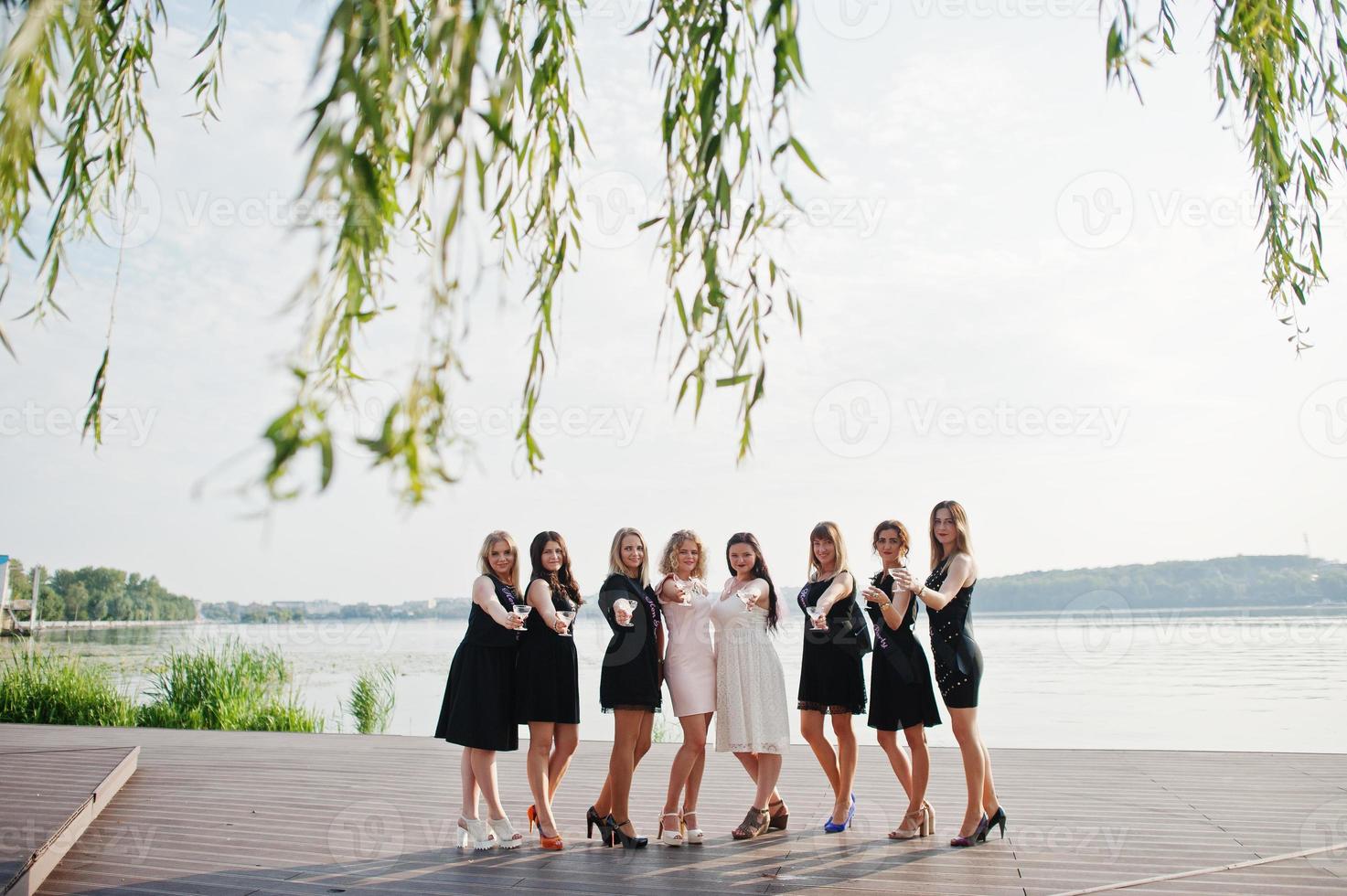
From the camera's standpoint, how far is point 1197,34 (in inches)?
91.5

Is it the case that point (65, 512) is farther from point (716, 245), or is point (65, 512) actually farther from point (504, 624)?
point (716, 245)

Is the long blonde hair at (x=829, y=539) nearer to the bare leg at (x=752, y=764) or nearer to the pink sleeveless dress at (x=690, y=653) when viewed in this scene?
the pink sleeveless dress at (x=690, y=653)

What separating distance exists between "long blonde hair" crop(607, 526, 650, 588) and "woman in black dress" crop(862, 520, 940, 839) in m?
0.96

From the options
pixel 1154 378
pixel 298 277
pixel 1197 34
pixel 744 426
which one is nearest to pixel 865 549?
pixel 1197 34

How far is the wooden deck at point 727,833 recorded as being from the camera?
3686mm

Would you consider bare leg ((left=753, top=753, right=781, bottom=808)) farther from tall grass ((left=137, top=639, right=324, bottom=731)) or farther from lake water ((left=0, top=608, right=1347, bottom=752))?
tall grass ((left=137, top=639, right=324, bottom=731))

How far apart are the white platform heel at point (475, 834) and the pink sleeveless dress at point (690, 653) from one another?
95cm

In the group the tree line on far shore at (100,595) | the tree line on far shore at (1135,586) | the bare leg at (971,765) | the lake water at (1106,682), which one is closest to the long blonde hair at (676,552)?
the bare leg at (971,765)

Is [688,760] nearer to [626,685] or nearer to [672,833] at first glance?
[672,833]

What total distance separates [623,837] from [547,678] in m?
0.74

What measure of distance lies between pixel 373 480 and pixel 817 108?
893 millimetres

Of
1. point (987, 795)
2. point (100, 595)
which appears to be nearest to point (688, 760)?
point (987, 795)

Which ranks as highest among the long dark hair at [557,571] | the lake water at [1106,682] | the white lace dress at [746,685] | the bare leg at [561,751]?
the long dark hair at [557,571]

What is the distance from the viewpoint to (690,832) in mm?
4301
